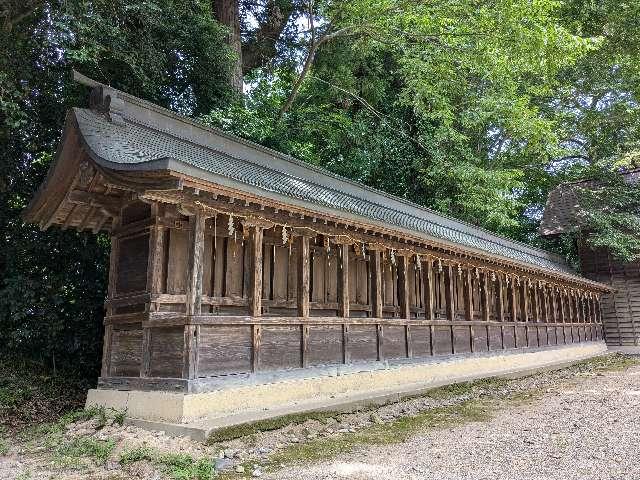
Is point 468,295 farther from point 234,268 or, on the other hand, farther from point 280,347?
point 234,268

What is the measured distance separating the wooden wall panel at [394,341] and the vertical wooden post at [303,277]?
243 centimetres

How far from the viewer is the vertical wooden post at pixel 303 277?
864 cm

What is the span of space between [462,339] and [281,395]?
6.83 metres

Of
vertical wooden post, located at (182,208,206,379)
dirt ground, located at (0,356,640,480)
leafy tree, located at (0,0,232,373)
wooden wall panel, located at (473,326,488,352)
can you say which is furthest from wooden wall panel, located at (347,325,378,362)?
leafy tree, located at (0,0,232,373)

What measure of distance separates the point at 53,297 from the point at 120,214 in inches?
131

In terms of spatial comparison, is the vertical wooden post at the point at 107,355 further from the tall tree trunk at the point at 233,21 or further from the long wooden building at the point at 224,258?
the tall tree trunk at the point at 233,21

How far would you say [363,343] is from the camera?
9.89 metres

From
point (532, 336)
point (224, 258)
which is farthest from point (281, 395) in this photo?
point (532, 336)

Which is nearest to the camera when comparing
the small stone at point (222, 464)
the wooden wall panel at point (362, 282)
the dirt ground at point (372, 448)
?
the dirt ground at point (372, 448)

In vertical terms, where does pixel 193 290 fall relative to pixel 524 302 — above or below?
below

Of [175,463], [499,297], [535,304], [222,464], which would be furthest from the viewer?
[535,304]

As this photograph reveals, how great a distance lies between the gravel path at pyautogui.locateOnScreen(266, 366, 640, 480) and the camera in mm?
5152

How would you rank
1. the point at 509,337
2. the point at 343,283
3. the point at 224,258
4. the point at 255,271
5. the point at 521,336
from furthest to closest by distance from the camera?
the point at 521,336
the point at 509,337
the point at 343,283
the point at 224,258
the point at 255,271

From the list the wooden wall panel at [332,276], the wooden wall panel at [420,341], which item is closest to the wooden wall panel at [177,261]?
the wooden wall panel at [332,276]
